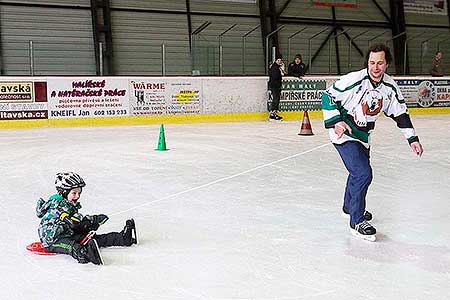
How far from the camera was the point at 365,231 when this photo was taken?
12.4 feet

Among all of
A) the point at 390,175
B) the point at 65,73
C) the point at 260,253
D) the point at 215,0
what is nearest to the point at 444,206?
the point at 390,175

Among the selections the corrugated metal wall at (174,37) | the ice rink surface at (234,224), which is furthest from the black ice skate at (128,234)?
the corrugated metal wall at (174,37)

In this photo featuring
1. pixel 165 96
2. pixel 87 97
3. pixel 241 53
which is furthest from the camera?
pixel 241 53

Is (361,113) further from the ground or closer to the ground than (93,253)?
further from the ground

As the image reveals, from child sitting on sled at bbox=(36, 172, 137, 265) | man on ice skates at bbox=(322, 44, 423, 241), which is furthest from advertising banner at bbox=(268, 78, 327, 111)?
child sitting on sled at bbox=(36, 172, 137, 265)

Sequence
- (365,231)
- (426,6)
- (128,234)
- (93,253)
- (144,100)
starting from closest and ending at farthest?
1. (93,253)
2. (128,234)
3. (365,231)
4. (144,100)
5. (426,6)

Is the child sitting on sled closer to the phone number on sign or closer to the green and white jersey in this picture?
the green and white jersey

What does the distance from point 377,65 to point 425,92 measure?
14.2 meters

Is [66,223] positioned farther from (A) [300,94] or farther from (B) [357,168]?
(A) [300,94]

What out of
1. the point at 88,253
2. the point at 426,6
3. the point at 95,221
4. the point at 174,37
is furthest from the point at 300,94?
the point at 88,253

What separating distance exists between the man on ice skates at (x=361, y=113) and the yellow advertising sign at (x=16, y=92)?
9336 millimetres

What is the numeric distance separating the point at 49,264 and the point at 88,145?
A: 6046 mm

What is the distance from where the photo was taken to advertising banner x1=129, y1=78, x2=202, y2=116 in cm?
1291

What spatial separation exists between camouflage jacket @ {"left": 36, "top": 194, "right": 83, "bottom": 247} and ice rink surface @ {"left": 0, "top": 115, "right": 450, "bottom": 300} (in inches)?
5.2
